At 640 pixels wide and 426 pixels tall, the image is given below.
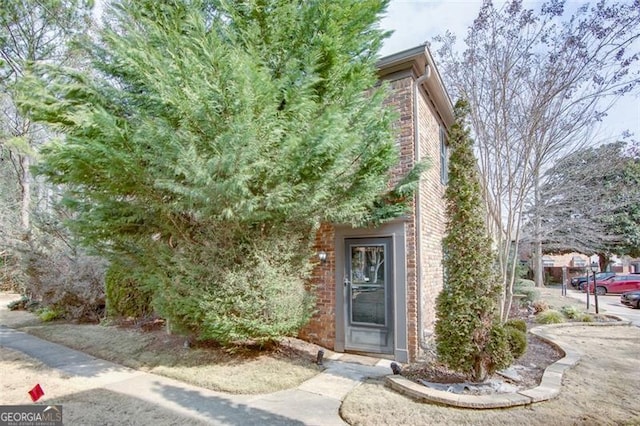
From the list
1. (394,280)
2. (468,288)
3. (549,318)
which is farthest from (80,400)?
(549,318)

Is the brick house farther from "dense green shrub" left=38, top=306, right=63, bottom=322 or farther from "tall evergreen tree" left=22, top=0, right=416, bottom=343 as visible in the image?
"dense green shrub" left=38, top=306, right=63, bottom=322

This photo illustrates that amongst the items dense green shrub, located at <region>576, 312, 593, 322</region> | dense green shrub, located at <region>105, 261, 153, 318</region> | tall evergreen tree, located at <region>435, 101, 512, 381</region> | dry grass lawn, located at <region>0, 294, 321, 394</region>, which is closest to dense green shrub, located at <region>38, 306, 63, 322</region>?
dry grass lawn, located at <region>0, 294, 321, 394</region>

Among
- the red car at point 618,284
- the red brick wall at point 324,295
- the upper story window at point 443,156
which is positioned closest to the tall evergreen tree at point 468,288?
the red brick wall at point 324,295

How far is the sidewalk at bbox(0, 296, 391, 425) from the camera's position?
159 inches

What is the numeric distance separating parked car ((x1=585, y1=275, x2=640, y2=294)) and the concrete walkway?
21.3 m

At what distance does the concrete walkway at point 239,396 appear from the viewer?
403cm

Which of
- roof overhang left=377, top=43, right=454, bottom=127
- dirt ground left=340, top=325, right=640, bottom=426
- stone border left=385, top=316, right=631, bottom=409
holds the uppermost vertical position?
roof overhang left=377, top=43, right=454, bottom=127

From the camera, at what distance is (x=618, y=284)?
20.5 m

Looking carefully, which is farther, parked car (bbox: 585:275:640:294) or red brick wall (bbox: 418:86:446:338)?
parked car (bbox: 585:275:640:294)

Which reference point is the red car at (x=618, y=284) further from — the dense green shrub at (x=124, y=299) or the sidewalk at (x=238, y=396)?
the dense green shrub at (x=124, y=299)

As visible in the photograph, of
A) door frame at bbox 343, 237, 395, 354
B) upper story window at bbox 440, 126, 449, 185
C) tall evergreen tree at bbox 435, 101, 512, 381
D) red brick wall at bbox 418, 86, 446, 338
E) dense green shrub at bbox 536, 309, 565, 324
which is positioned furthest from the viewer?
dense green shrub at bbox 536, 309, 565, 324

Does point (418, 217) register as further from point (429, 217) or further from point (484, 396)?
point (484, 396)

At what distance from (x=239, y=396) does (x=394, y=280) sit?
3.23 m

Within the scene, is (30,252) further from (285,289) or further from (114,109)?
(285,289)
